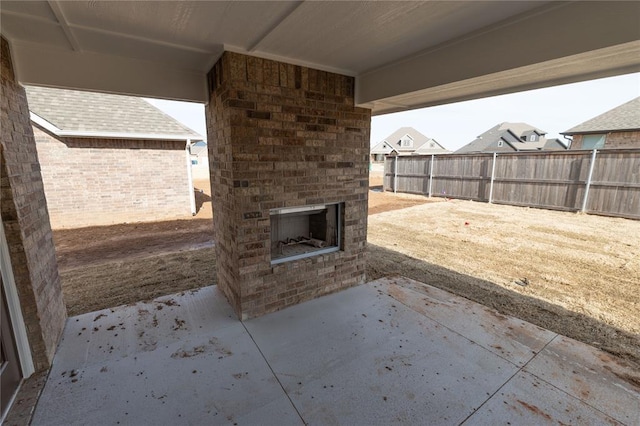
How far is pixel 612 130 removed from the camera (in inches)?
548

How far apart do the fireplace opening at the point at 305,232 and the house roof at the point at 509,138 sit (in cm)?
2803

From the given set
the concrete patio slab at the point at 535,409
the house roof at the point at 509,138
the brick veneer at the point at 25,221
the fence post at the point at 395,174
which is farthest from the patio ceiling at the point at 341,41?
the house roof at the point at 509,138

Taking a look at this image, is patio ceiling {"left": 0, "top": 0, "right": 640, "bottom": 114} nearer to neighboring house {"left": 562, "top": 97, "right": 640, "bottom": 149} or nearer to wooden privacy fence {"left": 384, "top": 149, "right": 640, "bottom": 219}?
wooden privacy fence {"left": 384, "top": 149, "right": 640, "bottom": 219}

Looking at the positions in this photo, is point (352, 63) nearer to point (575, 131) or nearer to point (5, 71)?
point (5, 71)

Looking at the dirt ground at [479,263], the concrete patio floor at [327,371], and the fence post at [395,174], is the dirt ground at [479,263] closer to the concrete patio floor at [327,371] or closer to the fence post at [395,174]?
the concrete patio floor at [327,371]

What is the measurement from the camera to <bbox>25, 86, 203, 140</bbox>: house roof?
7.59 metres

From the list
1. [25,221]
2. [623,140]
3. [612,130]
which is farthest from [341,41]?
[623,140]

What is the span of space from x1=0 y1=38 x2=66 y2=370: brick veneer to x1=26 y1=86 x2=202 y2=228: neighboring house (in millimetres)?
6745

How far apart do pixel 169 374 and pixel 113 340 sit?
90 cm

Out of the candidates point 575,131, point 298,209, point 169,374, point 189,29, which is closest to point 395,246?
point 298,209

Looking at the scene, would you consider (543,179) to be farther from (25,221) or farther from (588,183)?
(25,221)

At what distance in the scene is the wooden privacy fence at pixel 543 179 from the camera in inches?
328

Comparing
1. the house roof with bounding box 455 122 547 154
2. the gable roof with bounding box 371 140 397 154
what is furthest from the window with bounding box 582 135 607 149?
the gable roof with bounding box 371 140 397 154

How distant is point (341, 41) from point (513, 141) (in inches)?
1311
